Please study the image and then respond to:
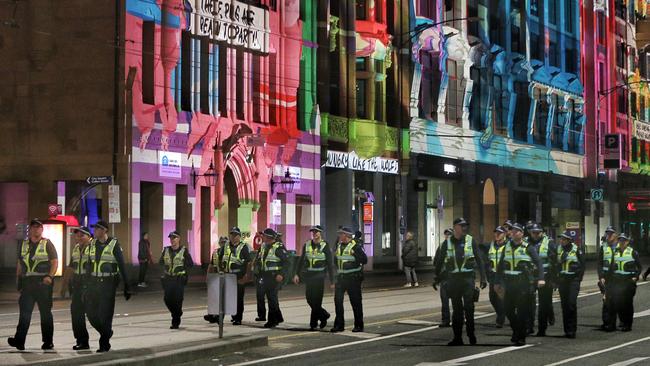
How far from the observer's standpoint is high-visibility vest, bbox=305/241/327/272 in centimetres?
2212

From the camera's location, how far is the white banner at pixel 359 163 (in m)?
50.8

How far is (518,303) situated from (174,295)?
596cm

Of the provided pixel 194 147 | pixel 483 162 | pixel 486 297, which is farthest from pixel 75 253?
pixel 483 162

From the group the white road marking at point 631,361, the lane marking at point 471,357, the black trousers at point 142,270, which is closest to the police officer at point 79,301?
the lane marking at point 471,357

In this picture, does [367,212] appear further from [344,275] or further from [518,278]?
[518,278]

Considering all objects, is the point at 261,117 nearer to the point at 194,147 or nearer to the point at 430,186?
the point at 194,147

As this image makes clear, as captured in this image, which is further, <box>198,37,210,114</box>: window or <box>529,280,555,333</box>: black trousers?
<box>198,37,210,114</box>: window

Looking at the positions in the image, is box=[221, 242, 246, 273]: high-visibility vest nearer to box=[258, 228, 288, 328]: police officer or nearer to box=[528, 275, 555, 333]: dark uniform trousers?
box=[258, 228, 288, 328]: police officer

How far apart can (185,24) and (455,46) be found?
19.8m

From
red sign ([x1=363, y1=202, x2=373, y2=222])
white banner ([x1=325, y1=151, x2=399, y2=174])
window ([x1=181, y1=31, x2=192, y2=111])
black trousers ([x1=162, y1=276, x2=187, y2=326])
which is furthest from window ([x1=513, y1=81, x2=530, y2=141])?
black trousers ([x1=162, y1=276, x2=187, y2=326])

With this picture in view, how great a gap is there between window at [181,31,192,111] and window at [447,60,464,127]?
18869 millimetres

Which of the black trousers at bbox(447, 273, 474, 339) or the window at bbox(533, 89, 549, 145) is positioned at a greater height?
the window at bbox(533, 89, 549, 145)

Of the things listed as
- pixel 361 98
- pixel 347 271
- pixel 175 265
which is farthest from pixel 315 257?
pixel 361 98

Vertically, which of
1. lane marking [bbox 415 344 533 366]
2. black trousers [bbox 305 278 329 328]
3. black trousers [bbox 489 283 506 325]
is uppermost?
black trousers [bbox 305 278 329 328]
